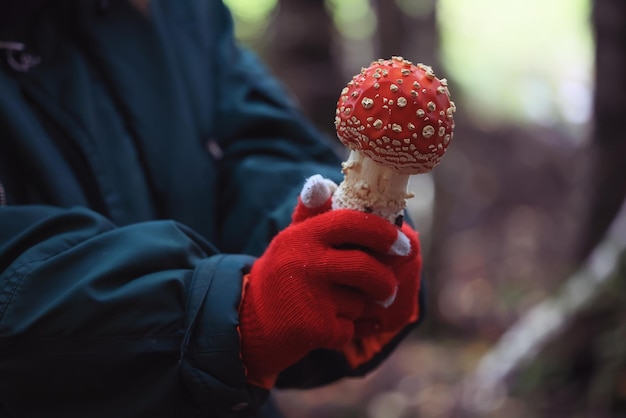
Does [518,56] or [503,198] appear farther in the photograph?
[518,56]

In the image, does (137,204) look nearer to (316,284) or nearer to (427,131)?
(316,284)

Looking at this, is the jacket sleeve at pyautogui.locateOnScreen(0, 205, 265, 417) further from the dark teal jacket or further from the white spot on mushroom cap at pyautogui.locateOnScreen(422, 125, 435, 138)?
the white spot on mushroom cap at pyautogui.locateOnScreen(422, 125, 435, 138)

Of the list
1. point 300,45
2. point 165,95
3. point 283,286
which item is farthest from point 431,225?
point 283,286

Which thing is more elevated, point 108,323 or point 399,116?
point 399,116

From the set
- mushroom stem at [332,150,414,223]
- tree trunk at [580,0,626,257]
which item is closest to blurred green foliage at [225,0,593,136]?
→ tree trunk at [580,0,626,257]

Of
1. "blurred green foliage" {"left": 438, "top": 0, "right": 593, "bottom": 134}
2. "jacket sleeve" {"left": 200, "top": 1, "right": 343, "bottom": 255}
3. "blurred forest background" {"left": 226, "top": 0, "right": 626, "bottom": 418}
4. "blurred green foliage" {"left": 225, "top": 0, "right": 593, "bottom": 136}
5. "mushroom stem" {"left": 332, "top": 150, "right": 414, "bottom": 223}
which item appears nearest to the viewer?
"mushroom stem" {"left": 332, "top": 150, "right": 414, "bottom": 223}

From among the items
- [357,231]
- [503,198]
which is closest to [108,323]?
[357,231]

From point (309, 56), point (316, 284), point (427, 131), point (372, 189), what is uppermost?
point (427, 131)
